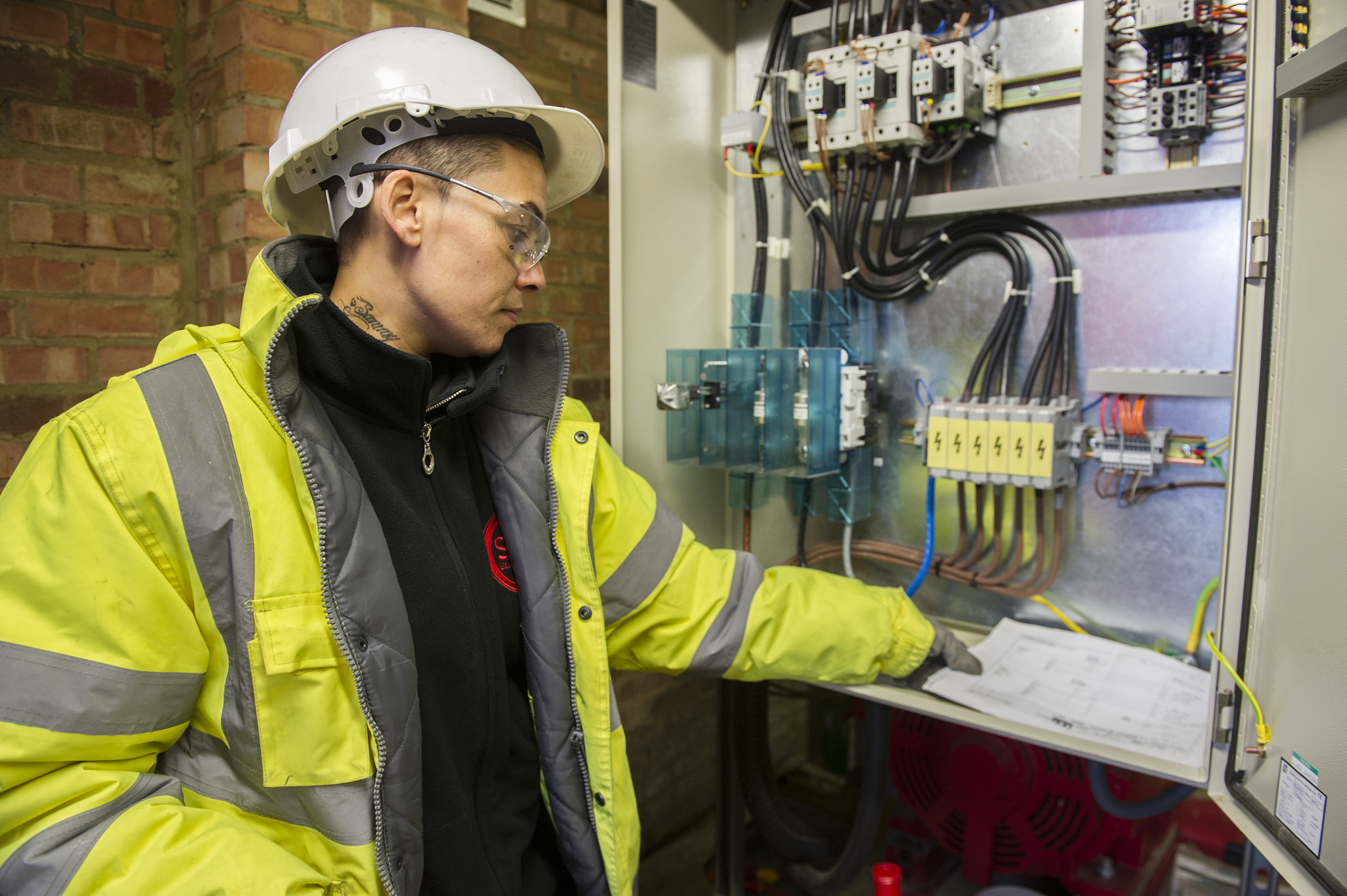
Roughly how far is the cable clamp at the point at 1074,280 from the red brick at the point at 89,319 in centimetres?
183

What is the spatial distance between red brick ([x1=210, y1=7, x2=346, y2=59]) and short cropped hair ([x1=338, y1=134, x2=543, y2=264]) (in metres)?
0.78

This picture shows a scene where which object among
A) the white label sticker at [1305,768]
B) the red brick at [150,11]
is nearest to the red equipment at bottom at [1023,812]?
the white label sticker at [1305,768]

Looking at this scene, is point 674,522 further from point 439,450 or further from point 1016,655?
point 1016,655

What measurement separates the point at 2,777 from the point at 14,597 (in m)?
0.16

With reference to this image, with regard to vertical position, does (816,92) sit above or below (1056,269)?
above

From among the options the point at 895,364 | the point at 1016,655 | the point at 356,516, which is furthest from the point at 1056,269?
the point at 356,516

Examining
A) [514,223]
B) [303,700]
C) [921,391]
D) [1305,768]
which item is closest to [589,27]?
[921,391]

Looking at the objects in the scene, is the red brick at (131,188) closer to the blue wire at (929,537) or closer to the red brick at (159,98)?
the red brick at (159,98)

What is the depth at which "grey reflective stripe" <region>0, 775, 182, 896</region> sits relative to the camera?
78 cm

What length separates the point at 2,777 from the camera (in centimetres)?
79

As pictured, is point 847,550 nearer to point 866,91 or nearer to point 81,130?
point 866,91

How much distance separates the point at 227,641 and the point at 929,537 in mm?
1454

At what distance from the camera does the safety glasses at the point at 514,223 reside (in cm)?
109

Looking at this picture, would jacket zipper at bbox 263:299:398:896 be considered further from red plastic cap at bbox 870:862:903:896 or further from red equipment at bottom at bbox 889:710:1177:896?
red equipment at bottom at bbox 889:710:1177:896
